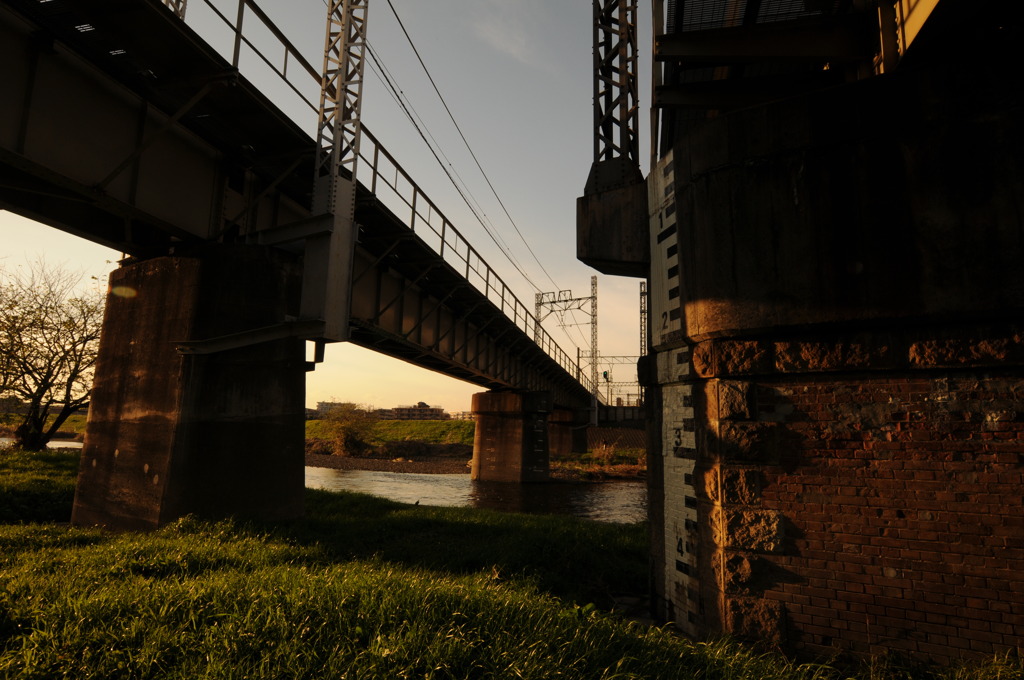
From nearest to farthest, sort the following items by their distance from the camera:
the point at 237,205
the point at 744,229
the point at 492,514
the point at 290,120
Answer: the point at 744,229
the point at 290,120
the point at 237,205
the point at 492,514

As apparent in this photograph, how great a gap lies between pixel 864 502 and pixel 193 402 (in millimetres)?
10360

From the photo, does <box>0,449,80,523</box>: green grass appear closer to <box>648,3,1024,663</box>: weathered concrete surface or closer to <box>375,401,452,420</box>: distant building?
<box>648,3,1024,663</box>: weathered concrete surface

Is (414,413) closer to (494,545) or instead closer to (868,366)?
(494,545)

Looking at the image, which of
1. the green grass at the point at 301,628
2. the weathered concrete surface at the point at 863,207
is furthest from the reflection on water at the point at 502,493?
the weathered concrete surface at the point at 863,207

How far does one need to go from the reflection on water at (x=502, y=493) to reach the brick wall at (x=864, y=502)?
1363 centimetres

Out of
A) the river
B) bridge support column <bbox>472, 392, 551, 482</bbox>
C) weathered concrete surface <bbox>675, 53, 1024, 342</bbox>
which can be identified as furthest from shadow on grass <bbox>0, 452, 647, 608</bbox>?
bridge support column <bbox>472, 392, 551, 482</bbox>

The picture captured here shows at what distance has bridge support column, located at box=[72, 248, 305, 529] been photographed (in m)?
9.74

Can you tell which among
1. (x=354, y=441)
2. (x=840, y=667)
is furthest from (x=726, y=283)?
(x=354, y=441)

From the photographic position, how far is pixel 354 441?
165 feet

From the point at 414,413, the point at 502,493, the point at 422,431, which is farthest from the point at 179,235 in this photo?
the point at 414,413

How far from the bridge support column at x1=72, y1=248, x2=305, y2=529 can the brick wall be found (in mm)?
8414

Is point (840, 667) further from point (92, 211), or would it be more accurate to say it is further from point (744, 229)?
point (92, 211)

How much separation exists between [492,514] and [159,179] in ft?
35.0

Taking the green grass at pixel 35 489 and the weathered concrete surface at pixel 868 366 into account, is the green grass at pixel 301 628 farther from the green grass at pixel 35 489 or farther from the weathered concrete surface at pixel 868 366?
the green grass at pixel 35 489
